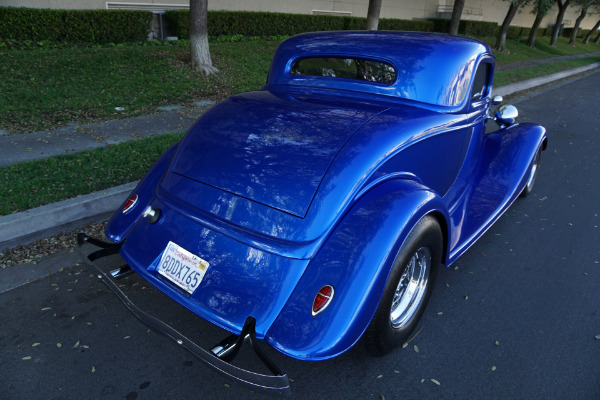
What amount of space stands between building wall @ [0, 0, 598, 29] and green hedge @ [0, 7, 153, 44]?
130cm

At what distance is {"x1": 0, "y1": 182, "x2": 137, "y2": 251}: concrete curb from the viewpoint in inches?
130

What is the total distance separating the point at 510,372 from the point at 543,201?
2970mm

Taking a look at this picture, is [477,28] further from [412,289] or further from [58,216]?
[58,216]

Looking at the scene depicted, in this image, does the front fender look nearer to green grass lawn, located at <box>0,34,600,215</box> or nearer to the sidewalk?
the sidewalk

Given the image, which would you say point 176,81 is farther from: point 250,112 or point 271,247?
point 271,247

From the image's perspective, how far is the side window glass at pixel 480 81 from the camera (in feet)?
11.4

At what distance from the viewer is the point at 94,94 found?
715cm

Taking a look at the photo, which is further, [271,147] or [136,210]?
[136,210]

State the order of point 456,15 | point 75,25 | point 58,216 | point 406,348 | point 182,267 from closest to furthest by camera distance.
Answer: point 182,267
point 406,348
point 58,216
point 75,25
point 456,15

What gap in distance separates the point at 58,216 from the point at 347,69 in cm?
268

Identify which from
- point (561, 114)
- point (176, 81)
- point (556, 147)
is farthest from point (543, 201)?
point (176, 81)

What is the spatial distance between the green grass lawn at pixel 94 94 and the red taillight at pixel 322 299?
286 cm

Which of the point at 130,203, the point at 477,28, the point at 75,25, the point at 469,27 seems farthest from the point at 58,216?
the point at 477,28

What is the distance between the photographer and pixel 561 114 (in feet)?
30.3
